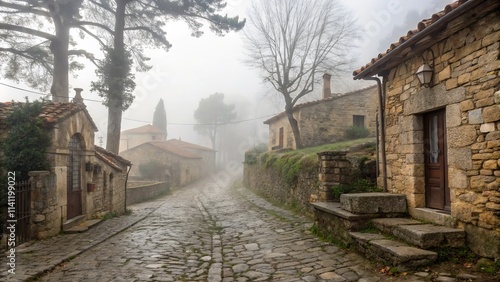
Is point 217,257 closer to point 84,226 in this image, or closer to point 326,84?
point 84,226

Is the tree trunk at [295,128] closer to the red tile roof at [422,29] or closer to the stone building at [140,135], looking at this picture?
the red tile roof at [422,29]

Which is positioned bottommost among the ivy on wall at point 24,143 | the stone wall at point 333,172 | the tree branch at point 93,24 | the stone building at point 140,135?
the stone wall at point 333,172

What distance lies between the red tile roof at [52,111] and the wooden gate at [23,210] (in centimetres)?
163

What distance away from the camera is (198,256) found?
255 inches

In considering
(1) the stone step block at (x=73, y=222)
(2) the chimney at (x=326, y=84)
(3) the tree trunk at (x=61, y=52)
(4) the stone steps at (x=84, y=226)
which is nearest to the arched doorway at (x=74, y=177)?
(1) the stone step block at (x=73, y=222)

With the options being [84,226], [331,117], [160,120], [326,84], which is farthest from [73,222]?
[160,120]

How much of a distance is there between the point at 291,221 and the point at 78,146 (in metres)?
A: 6.97

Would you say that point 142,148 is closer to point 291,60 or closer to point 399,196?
point 291,60

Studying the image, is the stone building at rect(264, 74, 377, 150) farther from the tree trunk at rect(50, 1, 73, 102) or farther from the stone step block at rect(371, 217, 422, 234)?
the stone step block at rect(371, 217, 422, 234)

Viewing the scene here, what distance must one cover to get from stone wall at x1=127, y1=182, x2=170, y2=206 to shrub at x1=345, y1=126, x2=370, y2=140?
1360 centimetres

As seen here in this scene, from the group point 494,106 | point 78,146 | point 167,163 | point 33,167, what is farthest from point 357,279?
point 167,163

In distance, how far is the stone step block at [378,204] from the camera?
6143 millimetres

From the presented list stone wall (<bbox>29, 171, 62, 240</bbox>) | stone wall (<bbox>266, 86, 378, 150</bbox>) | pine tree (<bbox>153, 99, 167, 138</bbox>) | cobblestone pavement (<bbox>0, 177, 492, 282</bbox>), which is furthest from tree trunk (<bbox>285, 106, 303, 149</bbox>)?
pine tree (<bbox>153, 99, 167, 138</bbox>)

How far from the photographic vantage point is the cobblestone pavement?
4.99 m
